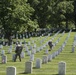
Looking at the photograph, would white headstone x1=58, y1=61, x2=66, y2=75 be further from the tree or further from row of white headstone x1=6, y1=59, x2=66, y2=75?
the tree

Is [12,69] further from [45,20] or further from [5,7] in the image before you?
[45,20]

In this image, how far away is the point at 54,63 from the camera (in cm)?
2786

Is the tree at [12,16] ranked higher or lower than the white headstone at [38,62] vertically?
higher

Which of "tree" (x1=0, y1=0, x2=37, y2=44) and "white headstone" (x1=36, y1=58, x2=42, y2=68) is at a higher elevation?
"tree" (x1=0, y1=0, x2=37, y2=44)

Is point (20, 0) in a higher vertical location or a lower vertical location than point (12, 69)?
higher

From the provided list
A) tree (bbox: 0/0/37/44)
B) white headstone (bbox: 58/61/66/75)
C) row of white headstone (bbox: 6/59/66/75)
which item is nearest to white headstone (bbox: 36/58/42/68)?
row of white headstone (bbox: 6/59/66/75)

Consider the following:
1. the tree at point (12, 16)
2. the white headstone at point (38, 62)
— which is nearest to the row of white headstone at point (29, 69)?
the white headstone at point (38, 62)

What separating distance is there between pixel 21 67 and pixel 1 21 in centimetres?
2645

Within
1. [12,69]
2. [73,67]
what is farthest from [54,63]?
[12,69]

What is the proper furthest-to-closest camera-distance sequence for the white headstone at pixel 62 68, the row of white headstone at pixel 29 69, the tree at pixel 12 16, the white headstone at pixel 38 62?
the tree at pixel 12 16, the white headstone at pixel 38 62, the white headstone at pixel 62 68, the row of white headstone at pixel 29 69

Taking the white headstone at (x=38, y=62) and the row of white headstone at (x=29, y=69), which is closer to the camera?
the row of white headstone at (x=29, y=69)

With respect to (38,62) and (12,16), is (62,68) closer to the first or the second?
(38,62)

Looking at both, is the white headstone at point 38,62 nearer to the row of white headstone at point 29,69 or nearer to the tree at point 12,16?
the row of white headstone at point 29,69

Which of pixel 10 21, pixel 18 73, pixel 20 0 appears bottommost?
pixel 18 73
